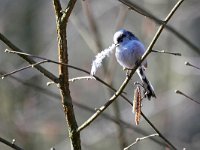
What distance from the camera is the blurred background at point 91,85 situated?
5.38 m

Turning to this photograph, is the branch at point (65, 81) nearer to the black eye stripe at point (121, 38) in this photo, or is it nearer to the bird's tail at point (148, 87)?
the bird's tail at point (148, 87)

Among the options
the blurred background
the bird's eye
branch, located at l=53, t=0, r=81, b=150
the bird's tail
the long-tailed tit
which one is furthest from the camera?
the blurred background

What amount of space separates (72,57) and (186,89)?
2.61m

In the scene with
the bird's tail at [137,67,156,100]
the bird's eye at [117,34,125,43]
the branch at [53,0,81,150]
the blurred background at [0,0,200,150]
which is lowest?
the branch at [53,0,81,150]

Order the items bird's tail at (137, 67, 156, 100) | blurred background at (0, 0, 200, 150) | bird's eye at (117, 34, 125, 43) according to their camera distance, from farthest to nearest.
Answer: blurred background at (0, 0, 200, 150)
bird's eye at (117, 34, 125, 43)
bird's tail at (137, 67, 156, 100)

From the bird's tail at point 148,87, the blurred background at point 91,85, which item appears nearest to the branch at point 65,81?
the bird's tail at point 148,87

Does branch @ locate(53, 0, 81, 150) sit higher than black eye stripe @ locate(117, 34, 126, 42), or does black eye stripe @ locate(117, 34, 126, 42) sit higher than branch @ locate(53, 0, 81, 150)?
black eye stripe @ locate(117, 34, 126, 42)

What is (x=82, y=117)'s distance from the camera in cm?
707

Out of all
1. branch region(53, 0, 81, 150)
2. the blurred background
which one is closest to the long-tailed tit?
branch region(53, 0, 81, 150)

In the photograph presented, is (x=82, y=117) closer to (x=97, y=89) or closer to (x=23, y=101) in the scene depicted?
(x=97, y=89)

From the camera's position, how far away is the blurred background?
5383 millimetres

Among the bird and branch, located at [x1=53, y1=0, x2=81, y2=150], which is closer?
branch, located at [x1=53, y1=0, x2=81, y2=150]

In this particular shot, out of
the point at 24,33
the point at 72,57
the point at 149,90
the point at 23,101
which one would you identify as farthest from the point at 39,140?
the point at 149,90

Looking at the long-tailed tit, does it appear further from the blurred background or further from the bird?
the blurred background
